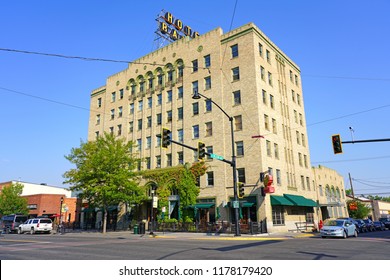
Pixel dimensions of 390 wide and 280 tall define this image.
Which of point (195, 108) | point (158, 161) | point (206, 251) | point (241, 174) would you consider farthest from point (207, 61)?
point (206, 251)

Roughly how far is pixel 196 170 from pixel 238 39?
1674 centimetres

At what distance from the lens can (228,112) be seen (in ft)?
122

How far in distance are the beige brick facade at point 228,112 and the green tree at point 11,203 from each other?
28.5 meters

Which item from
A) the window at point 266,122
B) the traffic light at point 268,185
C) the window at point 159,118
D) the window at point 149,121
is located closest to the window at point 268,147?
the window at point 266,122

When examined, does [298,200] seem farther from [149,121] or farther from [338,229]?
[149,121]

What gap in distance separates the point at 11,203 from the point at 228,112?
49.5 metres

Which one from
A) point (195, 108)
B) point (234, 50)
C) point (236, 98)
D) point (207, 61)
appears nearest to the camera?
point (236, 98)

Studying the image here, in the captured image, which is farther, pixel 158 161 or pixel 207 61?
pixel 158 161

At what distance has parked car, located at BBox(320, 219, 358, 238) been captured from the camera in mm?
23625

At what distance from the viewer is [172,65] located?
44562 mm

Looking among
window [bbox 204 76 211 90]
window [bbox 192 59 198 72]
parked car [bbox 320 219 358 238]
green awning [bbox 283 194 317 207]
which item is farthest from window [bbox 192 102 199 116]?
parked car [bbox 320 219 358 238]

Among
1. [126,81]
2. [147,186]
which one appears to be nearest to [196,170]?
[147,186]

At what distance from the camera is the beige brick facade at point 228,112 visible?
34844mm

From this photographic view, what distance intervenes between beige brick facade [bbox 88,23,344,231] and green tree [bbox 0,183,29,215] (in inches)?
1122
